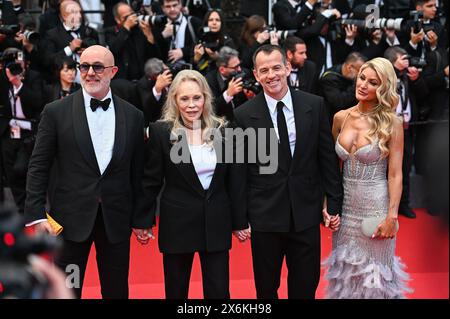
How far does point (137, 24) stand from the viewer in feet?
22.4

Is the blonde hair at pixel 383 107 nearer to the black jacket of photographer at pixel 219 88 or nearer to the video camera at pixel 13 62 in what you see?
the black jacket of photographer at pixel 219 88

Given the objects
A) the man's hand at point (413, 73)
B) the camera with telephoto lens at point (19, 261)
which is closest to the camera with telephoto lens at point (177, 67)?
the man's hand at point (413, 73)

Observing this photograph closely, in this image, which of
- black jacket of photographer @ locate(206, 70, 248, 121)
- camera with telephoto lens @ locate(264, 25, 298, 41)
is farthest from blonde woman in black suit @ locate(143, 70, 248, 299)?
camera with telephoto lens @ locate(264, 25, 298, 41)

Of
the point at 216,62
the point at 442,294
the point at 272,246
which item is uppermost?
the point at 216,62

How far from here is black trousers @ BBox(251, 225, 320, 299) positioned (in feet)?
13.6

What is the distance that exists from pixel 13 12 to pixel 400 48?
10.3 feet

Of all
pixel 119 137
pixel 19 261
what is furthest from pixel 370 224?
pixel 19 261

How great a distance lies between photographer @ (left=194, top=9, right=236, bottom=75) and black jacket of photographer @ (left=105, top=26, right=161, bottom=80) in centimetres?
42

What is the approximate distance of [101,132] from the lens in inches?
153

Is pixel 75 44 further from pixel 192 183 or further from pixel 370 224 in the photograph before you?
pixel 370 224

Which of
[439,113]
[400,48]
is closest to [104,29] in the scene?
[400,48]

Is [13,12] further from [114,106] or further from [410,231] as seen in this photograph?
[410,231]

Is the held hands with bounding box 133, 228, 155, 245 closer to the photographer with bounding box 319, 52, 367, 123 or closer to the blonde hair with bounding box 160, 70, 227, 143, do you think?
the blonde hair with bounding box 160, 70, 227, 143

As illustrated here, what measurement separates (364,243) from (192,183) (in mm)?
982
